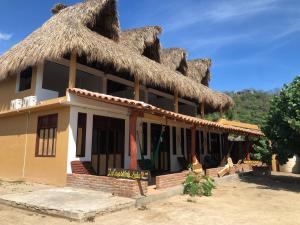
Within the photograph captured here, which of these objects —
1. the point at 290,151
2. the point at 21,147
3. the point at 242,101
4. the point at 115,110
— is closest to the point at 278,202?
the point at 290,151

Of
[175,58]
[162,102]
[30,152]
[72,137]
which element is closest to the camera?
[72,137]

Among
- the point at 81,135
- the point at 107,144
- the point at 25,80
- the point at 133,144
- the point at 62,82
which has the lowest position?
the point at 133,144

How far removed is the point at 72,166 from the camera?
31.1 feet

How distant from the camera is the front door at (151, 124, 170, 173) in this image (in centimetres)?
1424

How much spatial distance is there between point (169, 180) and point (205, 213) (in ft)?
8.44

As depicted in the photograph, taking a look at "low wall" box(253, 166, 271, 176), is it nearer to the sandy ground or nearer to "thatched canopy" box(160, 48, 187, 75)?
"thatched canopy" box(160, 48, 187, 75)

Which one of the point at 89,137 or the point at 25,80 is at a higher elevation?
the point at 25,80

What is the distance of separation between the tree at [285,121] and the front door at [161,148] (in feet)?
15.3

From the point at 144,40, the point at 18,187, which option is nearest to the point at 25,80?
the point at 18,187

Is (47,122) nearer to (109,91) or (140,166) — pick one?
(140,166)

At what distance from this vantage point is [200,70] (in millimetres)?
19297

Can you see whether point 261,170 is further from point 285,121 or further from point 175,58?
point 175,58

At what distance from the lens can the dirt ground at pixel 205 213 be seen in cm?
610

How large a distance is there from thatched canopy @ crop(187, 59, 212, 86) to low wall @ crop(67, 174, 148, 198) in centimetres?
1081
